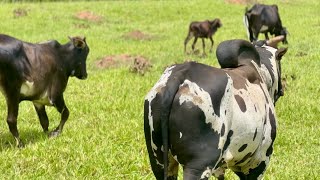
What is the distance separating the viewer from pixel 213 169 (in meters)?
3.42

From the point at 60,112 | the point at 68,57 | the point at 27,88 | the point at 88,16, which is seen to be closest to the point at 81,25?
the point at 88,16

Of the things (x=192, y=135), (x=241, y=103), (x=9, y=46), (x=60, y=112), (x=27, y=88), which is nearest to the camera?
(x=192, y=135)

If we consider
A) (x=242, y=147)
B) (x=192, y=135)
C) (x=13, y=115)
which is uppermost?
(x=192, y=135)

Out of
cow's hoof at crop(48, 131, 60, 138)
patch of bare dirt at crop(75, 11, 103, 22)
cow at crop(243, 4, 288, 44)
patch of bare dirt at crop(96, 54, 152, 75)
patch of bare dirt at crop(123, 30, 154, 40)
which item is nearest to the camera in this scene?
cow's hoof at crop(48, 131, 60, 138)

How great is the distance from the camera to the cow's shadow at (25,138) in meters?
7.17

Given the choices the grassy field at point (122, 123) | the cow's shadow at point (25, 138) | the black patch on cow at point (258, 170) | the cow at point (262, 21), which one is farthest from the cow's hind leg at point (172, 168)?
the cow at point (262, 21)

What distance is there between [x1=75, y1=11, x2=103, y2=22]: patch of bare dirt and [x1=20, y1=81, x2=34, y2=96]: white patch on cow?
20.5 metres

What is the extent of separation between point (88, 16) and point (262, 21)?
12080mm

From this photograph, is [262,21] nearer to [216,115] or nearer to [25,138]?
[25,138]

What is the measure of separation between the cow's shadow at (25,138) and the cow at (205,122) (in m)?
3.87

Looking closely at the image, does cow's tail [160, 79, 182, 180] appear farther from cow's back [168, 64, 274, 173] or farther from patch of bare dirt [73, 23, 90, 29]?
patch of bare dirt [73, 23, 90, 29]

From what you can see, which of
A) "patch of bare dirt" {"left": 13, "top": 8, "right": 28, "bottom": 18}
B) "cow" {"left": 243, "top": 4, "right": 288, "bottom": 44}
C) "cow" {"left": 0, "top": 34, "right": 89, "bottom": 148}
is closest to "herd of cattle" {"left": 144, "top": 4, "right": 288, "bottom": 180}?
"cow" {"left": 0, "top": 34, "right": 89, "bottom": 148}

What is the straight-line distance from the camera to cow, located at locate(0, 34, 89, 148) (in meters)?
6.87

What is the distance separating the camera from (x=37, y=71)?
7.29 metres
